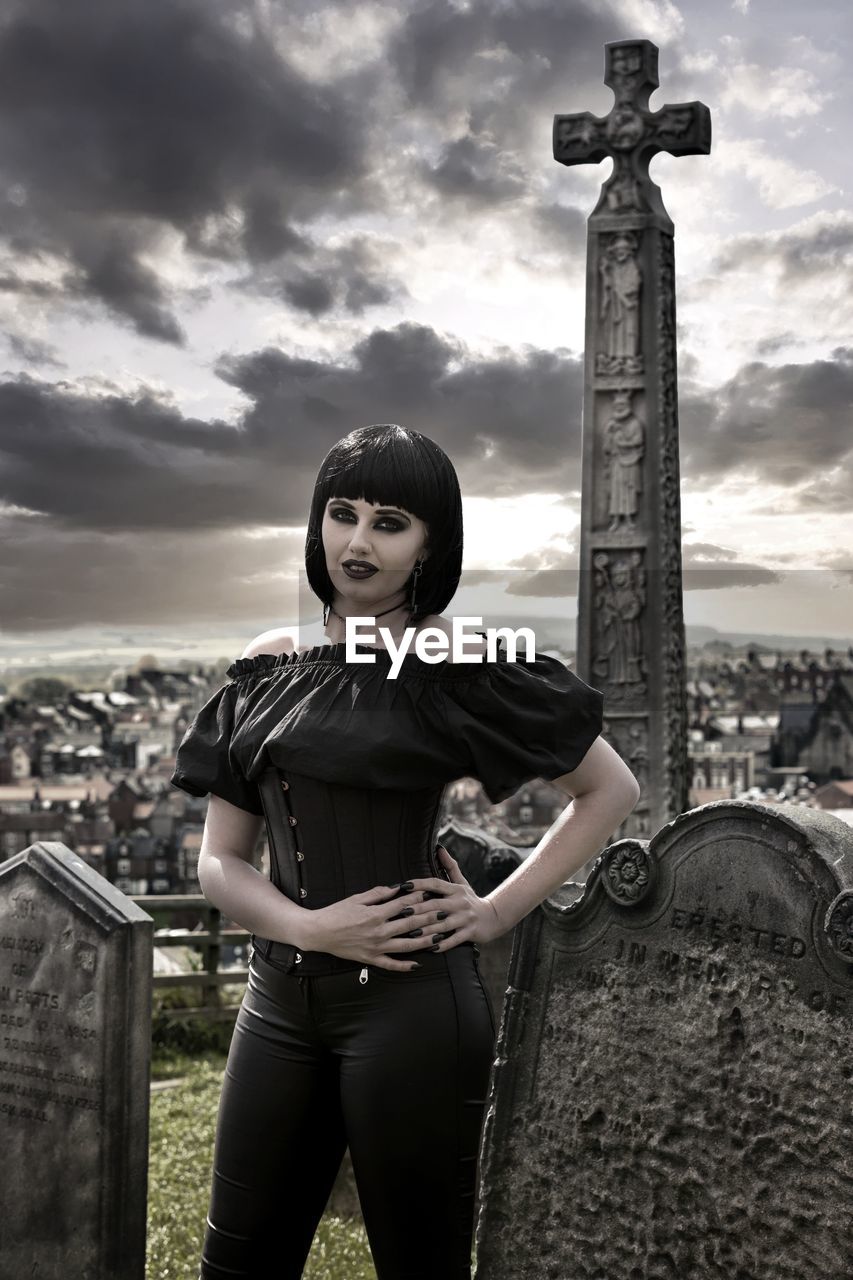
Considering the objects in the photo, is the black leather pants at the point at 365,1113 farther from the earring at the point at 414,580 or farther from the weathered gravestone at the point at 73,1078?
the weathered gravestone at the point at 73,1078

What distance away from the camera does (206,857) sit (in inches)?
91.3

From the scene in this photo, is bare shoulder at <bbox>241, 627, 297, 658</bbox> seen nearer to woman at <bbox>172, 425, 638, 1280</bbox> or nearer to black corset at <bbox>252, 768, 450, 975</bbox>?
woman at <bbox>172, 425, 638, 1280</bbox>

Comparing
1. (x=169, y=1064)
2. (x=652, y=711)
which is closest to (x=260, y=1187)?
(x=652, y=711)

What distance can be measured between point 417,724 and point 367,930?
1.05 feet

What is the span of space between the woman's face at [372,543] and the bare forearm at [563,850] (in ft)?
1.53

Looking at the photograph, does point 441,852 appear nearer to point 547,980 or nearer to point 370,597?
point 370,597

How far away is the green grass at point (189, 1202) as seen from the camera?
14.0 ft

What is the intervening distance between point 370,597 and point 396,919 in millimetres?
515

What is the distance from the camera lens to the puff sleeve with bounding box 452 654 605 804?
215 cm

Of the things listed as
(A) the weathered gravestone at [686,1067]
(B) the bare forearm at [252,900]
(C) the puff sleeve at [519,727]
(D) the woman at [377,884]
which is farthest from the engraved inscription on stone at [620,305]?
(B) the bare forearm at [252,900]

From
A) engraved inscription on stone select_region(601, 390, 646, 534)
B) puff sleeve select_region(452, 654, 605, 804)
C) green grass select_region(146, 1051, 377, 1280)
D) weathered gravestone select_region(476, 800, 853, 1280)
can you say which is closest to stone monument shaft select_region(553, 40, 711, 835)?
engraved inscription on stone select_region(601, 390, 646, 534)

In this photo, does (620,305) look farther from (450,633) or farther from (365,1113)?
(365,1113)

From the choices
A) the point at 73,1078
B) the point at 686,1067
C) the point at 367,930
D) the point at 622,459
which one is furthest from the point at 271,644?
the point at 622,459

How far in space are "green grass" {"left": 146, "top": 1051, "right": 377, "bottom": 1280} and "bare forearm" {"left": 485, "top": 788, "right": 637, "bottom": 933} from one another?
2.20 m
